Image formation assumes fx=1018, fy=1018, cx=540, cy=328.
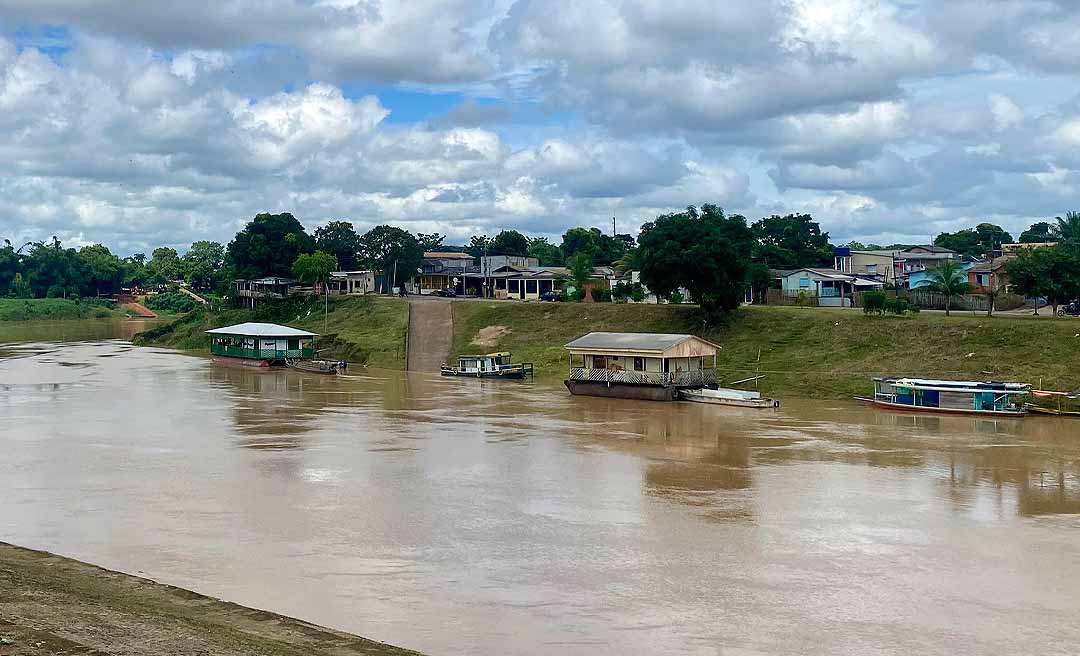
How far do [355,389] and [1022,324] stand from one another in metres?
40.6

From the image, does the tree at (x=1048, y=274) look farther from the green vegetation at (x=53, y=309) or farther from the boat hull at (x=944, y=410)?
the green vegetation at (x=53, y=309)

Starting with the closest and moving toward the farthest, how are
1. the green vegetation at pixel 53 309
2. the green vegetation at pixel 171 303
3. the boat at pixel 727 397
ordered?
the boat at pixel 727 397 < the green vegetation at pixel 53 309 < the green vegetation at pixel 171 303

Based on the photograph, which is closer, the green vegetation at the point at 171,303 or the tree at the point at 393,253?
the tree at the point at 393,253

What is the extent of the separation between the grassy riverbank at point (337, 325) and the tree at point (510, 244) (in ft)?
168

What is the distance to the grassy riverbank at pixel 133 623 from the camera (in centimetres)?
1568

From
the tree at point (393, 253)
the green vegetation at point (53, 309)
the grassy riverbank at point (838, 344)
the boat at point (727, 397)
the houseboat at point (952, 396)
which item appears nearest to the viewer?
the houseboat at point (952, 396)

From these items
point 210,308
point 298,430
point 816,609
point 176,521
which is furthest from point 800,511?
point 210,308

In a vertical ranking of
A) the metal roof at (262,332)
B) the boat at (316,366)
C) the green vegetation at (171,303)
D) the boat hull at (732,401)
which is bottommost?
the boat hull at (732,401)

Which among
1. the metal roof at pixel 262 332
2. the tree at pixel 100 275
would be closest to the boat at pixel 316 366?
the metal roof at pixel 262 332

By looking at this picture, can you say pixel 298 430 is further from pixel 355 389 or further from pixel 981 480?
pixel 981 480

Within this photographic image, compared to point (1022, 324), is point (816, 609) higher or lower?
lower

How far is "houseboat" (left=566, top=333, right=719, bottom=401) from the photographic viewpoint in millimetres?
58156

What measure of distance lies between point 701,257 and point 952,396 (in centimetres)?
2274

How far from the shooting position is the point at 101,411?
51.9 meters
